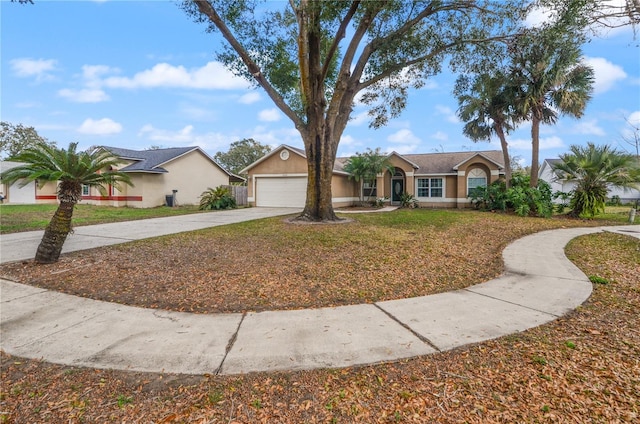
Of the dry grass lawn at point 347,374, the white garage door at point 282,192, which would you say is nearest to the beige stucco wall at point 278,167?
the white garage door at point 282,192

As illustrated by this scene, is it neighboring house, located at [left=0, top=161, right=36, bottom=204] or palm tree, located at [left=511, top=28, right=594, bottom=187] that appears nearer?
palm tree, located at [left=511, top=28, right=594, bottom=187]

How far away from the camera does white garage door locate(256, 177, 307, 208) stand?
18609 mm

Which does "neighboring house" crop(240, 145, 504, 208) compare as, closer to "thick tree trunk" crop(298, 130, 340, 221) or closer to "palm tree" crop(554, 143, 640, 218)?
"palm tree" crop(554, 143, 640, 218)

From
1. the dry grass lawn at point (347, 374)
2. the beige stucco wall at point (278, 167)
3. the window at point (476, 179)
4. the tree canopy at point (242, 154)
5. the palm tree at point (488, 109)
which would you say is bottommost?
the dry grass lawn at point (347, 374)

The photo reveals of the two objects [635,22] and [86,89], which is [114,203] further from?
[635,22]

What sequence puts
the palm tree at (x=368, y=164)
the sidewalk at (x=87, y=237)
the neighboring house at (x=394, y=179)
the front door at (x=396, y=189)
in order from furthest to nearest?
the front door at (x=396, y=189) → the neighboring house at (x=394, y=179) → the palm tree at (x=368, y=164) → the sidewalk at (x=87, y=237)

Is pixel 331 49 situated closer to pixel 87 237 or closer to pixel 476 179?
pixel 87 237

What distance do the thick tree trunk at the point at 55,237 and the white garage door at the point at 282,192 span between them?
13175mm

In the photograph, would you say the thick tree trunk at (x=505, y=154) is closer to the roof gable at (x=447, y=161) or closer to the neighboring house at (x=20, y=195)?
the roof gable at (x=447, y=161)

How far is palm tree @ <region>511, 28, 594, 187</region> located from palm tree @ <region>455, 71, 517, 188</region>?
1.85 ft

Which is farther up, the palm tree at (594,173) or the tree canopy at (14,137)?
the tree canopy at (14,137)

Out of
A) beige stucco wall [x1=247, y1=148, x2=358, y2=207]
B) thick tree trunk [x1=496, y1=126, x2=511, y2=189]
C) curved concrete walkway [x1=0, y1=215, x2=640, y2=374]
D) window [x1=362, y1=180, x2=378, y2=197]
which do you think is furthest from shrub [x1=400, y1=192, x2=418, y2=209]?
curved concrete walkway [x1=0, y1=215, x2=640, y2=374]

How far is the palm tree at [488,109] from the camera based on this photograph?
13359 millimetres

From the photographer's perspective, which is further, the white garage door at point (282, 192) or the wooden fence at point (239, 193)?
the wooden fence at point (239, 193)
